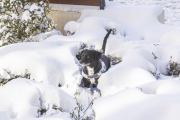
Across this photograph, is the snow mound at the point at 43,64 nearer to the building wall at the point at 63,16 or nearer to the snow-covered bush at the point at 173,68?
the snow-covered bush at the point at 173,68

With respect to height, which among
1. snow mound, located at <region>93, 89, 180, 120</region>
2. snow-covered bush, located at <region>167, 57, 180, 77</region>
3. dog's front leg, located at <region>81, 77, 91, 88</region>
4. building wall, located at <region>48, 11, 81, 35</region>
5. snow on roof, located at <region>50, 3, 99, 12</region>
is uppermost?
snow on roof, located at <region>50, 3, 99, 12</region>

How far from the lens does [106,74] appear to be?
3184 mm

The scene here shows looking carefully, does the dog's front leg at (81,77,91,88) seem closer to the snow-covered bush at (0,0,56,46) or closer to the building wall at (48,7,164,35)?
the snow-covered bush at (0,0,56,46)

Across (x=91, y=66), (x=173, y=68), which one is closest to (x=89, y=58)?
(x=91, y=66)

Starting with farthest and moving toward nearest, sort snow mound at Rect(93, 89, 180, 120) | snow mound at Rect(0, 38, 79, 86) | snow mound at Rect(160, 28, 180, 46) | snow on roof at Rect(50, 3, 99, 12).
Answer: snow on roof at Rect(50, 3, 99, 12) < snow mound at Rect(160, 28, 180, 46) < snow mound at Rect(0, 38, 79, 86) < snow mound at Rect(93, 89, 180, 120)

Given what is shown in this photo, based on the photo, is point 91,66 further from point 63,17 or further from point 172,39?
point 63,17

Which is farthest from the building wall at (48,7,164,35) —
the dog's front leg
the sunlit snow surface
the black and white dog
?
the sunlit snow surface

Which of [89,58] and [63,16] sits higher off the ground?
[63,16]

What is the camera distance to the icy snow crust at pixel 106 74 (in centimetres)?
139

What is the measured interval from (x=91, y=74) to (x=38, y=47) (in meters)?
1.23

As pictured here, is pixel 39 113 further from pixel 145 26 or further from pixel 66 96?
pixel 145 26

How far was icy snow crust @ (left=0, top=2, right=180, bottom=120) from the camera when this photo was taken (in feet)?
4.58

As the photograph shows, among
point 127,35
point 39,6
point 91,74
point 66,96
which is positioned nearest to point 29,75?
point 91,74

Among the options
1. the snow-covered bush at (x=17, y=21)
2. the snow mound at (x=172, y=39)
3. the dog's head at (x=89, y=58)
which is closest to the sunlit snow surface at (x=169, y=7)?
the snow mound at (x=172, y=39)
